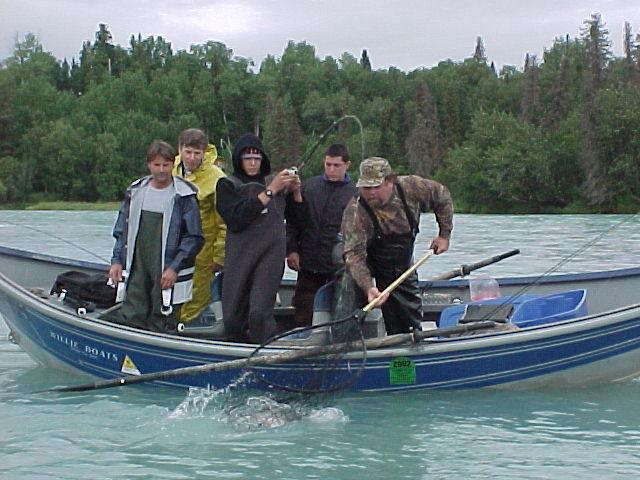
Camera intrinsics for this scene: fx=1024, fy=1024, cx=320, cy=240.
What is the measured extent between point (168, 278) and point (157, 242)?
259 millimetres

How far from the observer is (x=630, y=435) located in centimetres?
606

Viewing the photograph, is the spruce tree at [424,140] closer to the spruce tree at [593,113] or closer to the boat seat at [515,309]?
the spruce tree at [593,113]

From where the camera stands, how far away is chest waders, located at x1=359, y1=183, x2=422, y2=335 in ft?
21.2

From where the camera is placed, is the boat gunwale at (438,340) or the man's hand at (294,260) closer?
the boat gunwale at (438,340)

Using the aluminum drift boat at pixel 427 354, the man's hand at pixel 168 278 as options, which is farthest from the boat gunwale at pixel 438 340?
the man's hand at pixel 168 278

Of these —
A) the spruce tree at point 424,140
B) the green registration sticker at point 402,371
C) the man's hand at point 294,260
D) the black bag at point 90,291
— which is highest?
the spruce tree at point 424,140

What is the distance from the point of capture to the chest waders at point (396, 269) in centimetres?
645

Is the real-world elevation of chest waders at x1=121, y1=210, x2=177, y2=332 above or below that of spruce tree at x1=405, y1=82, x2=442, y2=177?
below

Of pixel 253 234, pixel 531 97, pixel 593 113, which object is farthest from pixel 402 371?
pixel 531 97

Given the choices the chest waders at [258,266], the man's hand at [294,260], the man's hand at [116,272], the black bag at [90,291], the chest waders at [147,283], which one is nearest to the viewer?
the chest waders at [258,266]

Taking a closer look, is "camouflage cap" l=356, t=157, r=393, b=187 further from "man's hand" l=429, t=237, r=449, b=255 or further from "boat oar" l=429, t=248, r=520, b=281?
"boat oar" l=429, t=248, r=520, b=281

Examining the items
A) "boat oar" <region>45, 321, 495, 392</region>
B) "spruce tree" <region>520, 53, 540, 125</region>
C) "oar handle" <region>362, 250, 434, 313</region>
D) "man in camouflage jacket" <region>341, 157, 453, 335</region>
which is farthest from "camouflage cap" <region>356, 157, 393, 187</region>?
"spruce tree" <region>520, 53, 540, 125</region>

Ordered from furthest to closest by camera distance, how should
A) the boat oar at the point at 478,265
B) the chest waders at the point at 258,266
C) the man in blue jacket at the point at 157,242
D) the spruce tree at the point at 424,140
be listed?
the spruce tree at the point at 424,140
the boat oar at the point at 478,265
the man in blue jacket at the point at 157,242
the chest waders at the point at 258,266

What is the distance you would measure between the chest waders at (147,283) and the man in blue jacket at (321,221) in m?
0.91
